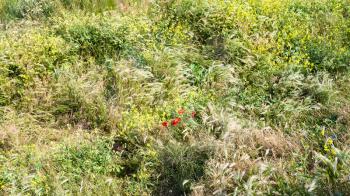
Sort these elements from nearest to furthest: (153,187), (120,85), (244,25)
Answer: (153,187), (120,85), (244,25)

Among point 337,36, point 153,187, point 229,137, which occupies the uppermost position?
point 337,36

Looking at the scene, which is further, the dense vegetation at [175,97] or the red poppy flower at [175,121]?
the red poppy flower at [175,121]

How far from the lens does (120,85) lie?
6.10 metres

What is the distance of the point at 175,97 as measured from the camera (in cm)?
601

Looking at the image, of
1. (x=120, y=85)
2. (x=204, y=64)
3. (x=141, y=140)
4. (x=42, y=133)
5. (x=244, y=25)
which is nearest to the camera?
(x=141, y=140)

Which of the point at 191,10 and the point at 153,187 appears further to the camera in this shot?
the point at 191,10

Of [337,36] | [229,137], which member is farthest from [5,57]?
[337,36]

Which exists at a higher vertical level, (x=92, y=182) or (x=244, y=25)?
(x=244, y=25)

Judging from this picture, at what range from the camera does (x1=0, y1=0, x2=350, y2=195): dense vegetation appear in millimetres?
4715

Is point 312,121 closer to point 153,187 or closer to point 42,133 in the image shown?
point 153,187

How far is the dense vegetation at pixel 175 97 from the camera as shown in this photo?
15.5ft

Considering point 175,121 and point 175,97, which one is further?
point 175,97

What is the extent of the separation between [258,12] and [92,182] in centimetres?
454

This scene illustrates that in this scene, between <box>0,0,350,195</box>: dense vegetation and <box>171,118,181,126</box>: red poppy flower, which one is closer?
<box>0,0,350,195</box>: dense vegetation
